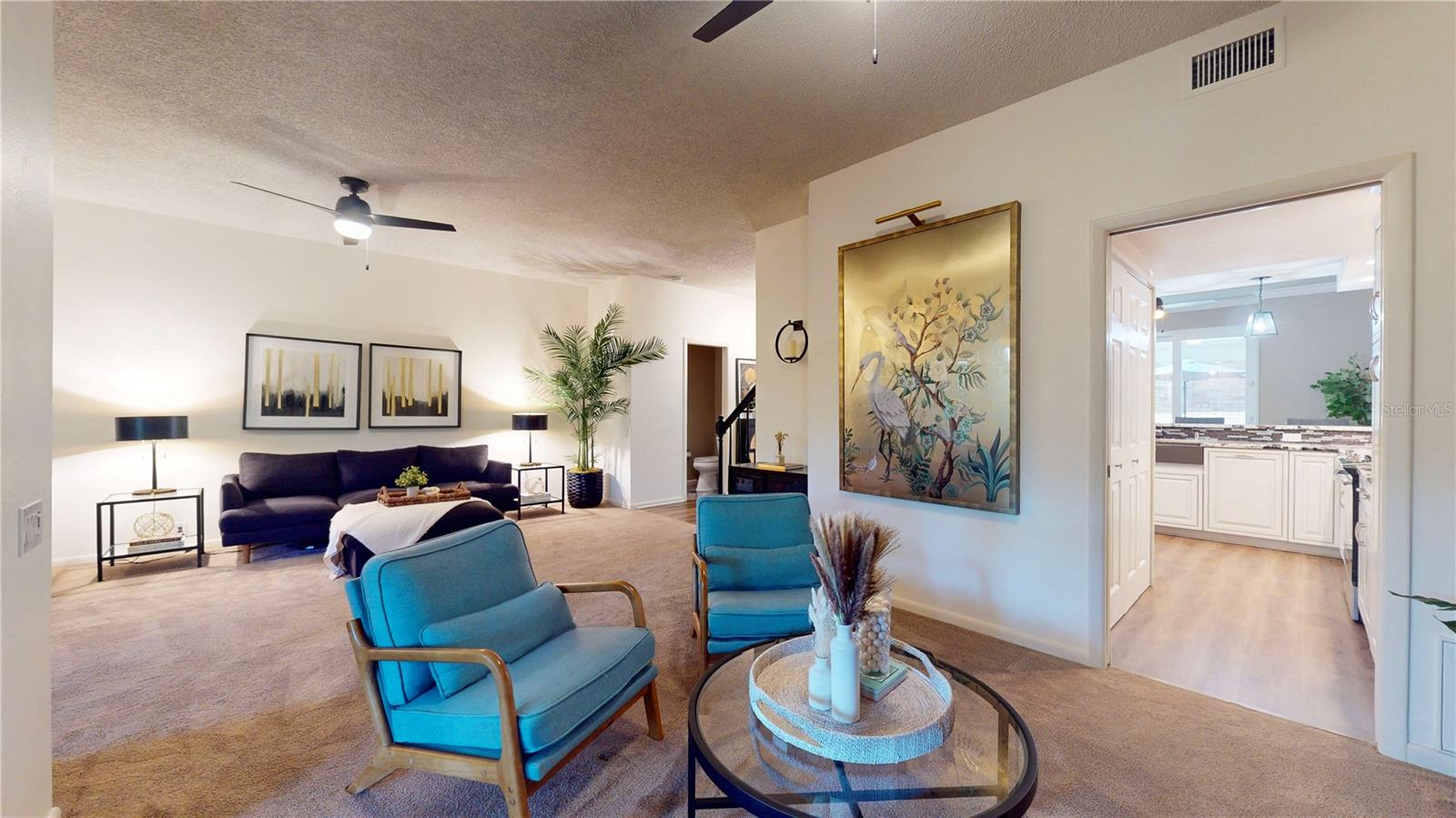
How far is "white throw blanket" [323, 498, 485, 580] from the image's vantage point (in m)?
3.78

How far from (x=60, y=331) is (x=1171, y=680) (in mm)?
7716

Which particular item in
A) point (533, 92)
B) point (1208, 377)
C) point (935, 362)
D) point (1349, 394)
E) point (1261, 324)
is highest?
point (533, 92)

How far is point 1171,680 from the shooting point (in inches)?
99.6

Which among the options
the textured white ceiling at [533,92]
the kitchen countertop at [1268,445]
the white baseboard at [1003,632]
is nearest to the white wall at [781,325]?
the textured white ceiling at [533,92]

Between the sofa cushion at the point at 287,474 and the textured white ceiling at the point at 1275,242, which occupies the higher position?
the textured white ceiling at the point at 1275,242

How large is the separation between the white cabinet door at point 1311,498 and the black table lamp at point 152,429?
361 inches

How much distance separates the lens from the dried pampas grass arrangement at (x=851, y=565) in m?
1.46

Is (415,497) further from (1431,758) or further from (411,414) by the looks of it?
(1431,758)

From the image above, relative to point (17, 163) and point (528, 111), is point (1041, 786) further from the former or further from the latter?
point (528, 111)

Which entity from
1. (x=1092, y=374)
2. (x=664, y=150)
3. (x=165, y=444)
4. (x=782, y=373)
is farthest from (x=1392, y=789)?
(x=165, y=444)

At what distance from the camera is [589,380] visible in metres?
→ 6.55

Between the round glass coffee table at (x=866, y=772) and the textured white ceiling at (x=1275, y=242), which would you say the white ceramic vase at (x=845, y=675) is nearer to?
the round glass coffee table at (x=866, y=772)

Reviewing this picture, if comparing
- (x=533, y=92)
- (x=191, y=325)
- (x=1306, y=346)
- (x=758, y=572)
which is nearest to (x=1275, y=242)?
(x=1306, y=346)

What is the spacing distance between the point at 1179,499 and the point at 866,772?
5.63 meters
